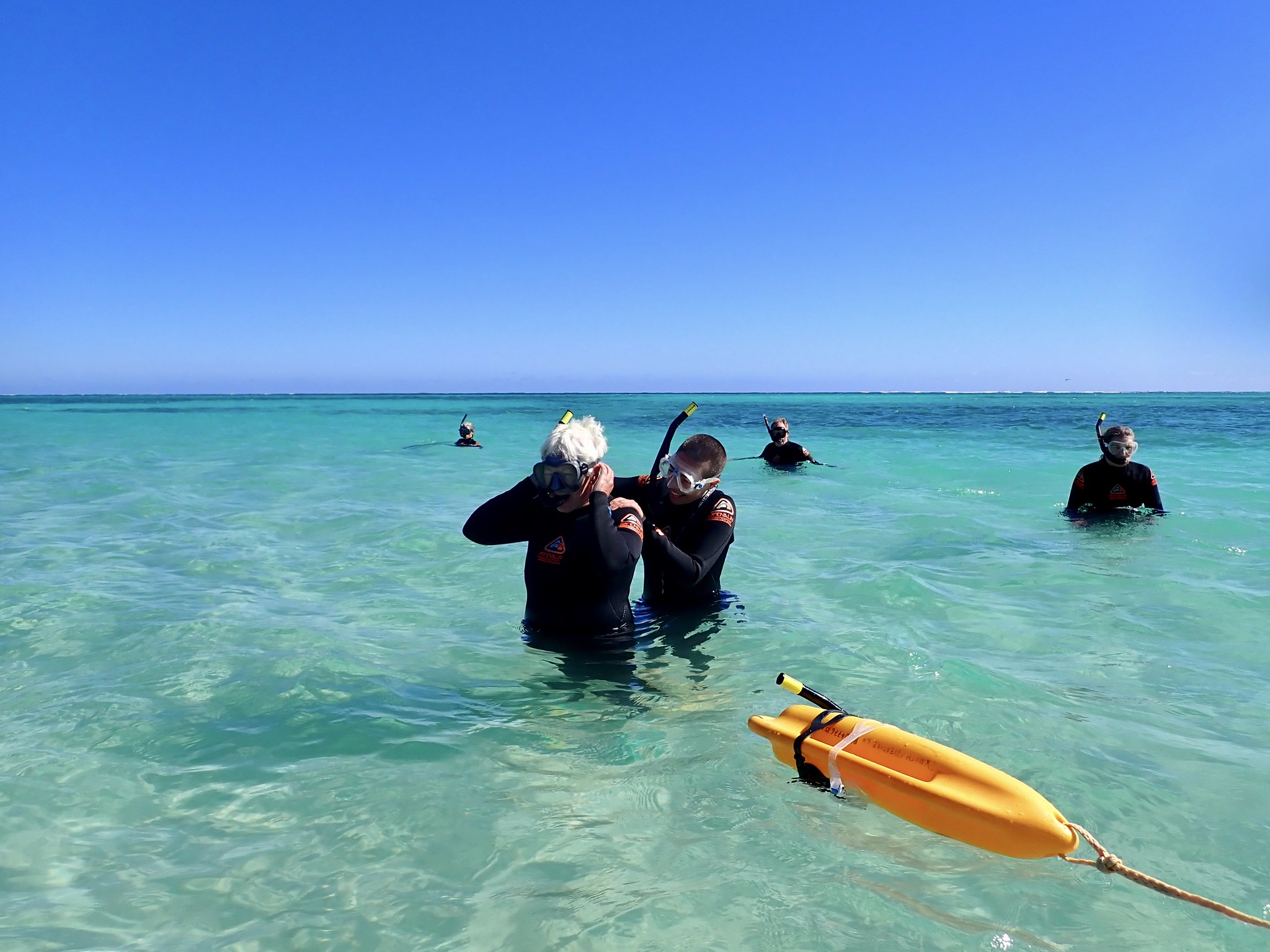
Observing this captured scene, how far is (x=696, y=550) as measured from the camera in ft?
14.1

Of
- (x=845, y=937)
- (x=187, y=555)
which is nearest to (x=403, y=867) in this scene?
(x=845, y=937)

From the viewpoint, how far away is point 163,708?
13.5ft

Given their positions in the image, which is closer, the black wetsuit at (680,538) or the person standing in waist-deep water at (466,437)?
the black wetsuit at (680,538)

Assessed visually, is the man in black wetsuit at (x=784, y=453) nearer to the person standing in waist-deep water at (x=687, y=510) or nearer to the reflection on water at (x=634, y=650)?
the reflection on water at (x=634, y=650)

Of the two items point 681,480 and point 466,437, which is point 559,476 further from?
point 466,437

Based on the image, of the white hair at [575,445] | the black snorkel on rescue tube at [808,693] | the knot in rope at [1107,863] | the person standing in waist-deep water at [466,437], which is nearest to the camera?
the knot in rope at [1107,863]

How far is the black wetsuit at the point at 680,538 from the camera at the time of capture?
408 centimetres

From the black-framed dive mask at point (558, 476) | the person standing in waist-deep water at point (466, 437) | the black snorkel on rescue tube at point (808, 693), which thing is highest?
the black-framed dive mask at point (558, 476)

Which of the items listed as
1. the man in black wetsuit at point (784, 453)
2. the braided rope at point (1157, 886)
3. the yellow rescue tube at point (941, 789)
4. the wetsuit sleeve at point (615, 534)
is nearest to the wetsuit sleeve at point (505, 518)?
the wetsuit sleeve at point (615, 534)

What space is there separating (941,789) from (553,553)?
209cm

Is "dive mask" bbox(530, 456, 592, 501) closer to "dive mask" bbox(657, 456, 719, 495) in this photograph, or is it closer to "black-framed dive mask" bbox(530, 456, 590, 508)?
"black-framed dive mask" bbox(530, 456, 590, 508)

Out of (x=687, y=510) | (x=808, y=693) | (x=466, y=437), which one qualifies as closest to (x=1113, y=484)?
(x=687, y=510)

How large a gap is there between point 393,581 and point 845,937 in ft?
18.6

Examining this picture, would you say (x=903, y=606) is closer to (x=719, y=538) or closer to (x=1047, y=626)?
(x=1047, y=626)
